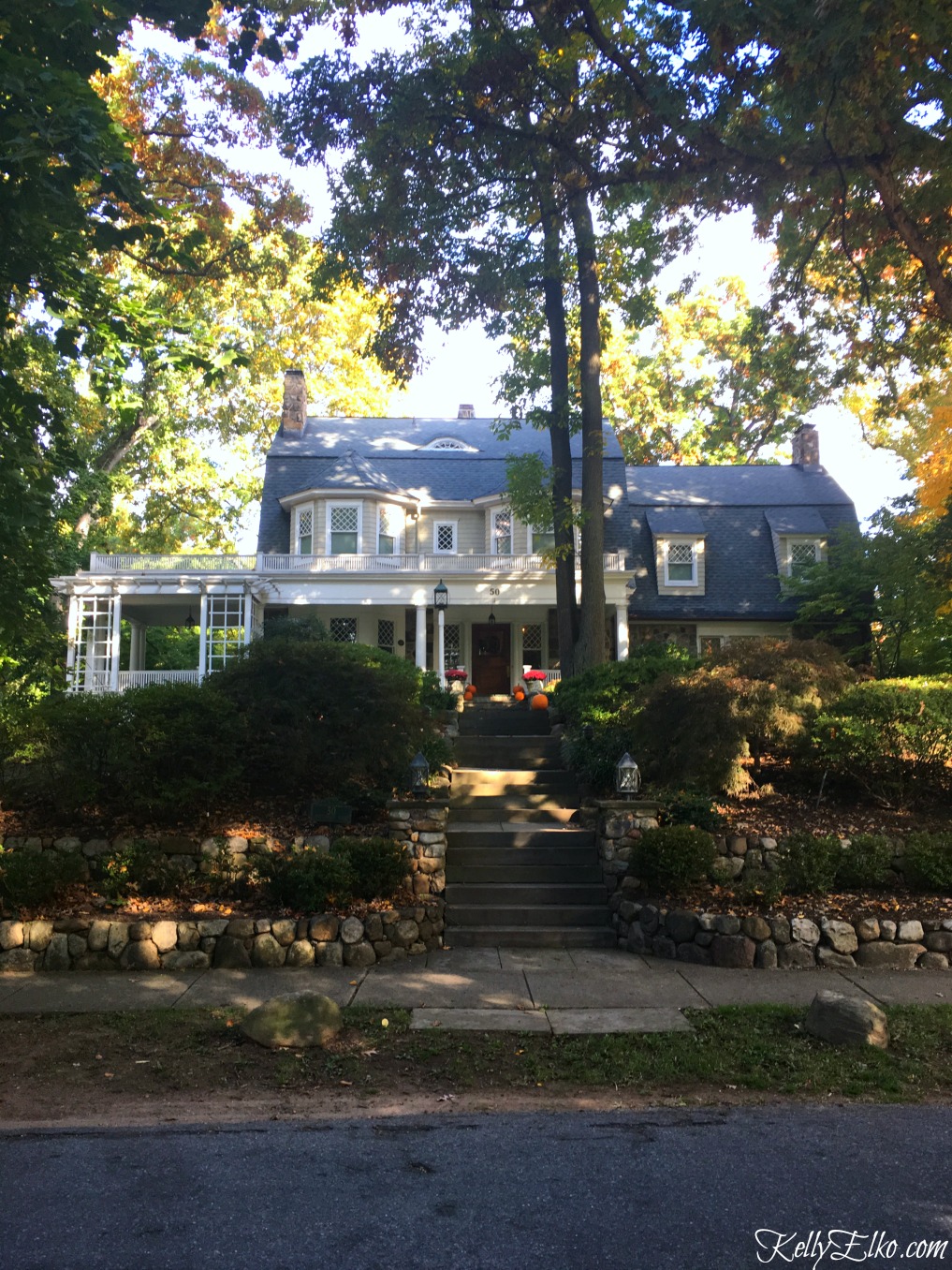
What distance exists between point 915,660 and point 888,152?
37.7 feet

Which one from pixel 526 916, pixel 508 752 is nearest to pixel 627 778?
pixel 526 916

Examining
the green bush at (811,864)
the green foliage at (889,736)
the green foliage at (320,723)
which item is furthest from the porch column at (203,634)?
the green bush at (811,864)

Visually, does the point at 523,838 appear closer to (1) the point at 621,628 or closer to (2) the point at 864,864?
(2) the point at 864,864

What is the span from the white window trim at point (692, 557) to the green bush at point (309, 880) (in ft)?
60.7

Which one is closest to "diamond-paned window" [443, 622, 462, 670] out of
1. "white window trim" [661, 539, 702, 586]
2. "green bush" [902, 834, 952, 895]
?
"white window trim" [661, 539, 702, 586]

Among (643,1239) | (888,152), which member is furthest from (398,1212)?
(888,152)

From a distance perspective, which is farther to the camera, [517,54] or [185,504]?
[185,504]

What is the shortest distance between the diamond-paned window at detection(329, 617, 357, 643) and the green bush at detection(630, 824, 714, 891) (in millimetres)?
17740

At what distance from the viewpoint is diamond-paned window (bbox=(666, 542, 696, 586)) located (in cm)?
2622

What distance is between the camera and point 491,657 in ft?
87.5

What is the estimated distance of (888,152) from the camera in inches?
409

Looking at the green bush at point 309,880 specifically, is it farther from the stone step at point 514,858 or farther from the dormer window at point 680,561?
the dormer window at point 680,561

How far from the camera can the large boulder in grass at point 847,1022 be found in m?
6.37

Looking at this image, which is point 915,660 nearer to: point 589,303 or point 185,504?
point 589,303
